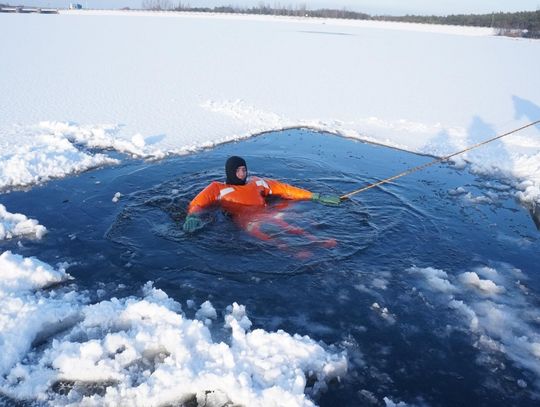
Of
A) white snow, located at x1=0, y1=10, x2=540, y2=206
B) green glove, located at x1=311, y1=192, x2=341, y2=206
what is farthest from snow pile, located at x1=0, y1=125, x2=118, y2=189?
green glove, located at x1=311, y1=192, x2=341, y2=206

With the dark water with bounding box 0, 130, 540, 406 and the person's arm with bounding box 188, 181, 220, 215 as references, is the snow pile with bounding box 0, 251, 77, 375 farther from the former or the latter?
the person's arm with bounding box 188, 181, 220, 215

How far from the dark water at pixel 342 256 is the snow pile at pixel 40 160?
28cm

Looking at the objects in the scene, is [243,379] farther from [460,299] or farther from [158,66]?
[158,66]

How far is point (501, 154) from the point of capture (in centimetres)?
894

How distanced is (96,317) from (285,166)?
490 centimetres

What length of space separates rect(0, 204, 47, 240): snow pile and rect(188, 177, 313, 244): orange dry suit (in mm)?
1723

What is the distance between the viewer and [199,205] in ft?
19.0

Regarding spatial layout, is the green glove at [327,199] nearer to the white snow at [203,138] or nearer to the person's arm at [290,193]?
the person's arm at [290,193]

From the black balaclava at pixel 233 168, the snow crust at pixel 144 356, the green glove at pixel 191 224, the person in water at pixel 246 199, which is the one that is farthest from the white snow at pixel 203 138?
the black balaclava at pixel 233 168

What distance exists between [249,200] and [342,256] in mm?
1625

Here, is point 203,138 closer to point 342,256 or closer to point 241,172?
point 241,172

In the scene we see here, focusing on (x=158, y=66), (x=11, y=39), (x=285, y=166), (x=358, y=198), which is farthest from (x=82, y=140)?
(x=11, y=39)

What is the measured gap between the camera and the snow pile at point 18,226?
5.18 meters

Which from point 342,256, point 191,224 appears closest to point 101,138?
point 191,224
